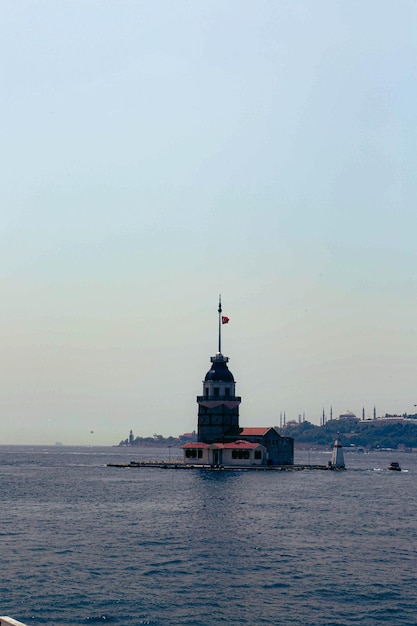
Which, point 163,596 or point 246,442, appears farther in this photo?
point 246,442

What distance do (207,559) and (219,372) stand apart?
110611 mm

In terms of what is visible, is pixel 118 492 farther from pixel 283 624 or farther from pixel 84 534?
pixel 283 624

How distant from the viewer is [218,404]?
550ft

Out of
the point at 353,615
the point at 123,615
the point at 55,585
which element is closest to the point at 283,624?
the point at 353,615

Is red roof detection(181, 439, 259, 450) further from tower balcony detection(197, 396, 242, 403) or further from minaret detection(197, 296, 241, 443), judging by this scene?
tower balcony detection(197, 396, 242, 403)

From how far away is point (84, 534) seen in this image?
233 ft

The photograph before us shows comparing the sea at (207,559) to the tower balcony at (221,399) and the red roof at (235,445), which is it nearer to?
the red roof at (235,445)

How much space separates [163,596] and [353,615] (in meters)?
10.3

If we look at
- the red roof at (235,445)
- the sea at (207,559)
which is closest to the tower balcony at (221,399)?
→ the red roof at (235,445)

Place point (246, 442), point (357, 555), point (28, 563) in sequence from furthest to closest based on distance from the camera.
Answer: point (246, 442) < point (357, 555) < point (28, 563)

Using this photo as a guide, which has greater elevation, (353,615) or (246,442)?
(246,442)

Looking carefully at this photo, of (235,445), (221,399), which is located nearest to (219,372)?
(221,399)

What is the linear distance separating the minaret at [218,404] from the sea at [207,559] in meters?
56.4

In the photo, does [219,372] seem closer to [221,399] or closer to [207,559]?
[221,399]
